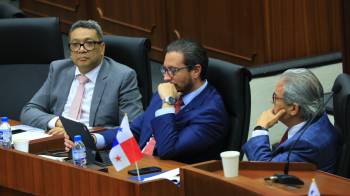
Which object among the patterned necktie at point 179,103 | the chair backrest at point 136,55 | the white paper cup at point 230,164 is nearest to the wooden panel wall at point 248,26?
the chair backrest at point 136,55

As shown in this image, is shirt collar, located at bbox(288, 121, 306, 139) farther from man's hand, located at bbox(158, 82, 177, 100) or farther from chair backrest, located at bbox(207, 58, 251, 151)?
man's hand, located at bbox(158, 82, 177, 100)

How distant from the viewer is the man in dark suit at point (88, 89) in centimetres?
480

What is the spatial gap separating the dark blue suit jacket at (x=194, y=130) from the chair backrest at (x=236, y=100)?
5 cm

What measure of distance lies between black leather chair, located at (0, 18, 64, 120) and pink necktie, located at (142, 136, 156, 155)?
141 cm

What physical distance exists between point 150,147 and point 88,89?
0.78 meters

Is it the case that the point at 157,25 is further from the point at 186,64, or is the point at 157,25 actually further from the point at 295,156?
the point at 295,156

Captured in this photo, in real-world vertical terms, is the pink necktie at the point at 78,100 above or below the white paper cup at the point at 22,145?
above

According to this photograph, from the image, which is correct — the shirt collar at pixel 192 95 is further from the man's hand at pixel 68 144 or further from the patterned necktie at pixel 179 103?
the man's hand at pixel 68 144

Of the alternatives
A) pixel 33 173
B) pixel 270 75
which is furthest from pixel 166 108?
pixel 270 75

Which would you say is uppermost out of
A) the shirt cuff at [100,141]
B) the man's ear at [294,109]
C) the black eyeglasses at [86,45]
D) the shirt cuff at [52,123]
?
the black eyeglasses at [86,45]

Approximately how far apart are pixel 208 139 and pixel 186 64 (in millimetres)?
364

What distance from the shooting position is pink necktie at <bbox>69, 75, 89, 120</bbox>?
489 cm

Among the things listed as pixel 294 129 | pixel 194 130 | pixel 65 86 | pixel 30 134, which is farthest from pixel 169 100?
pixel 65 86

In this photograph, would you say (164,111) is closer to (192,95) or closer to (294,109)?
(192,95)
